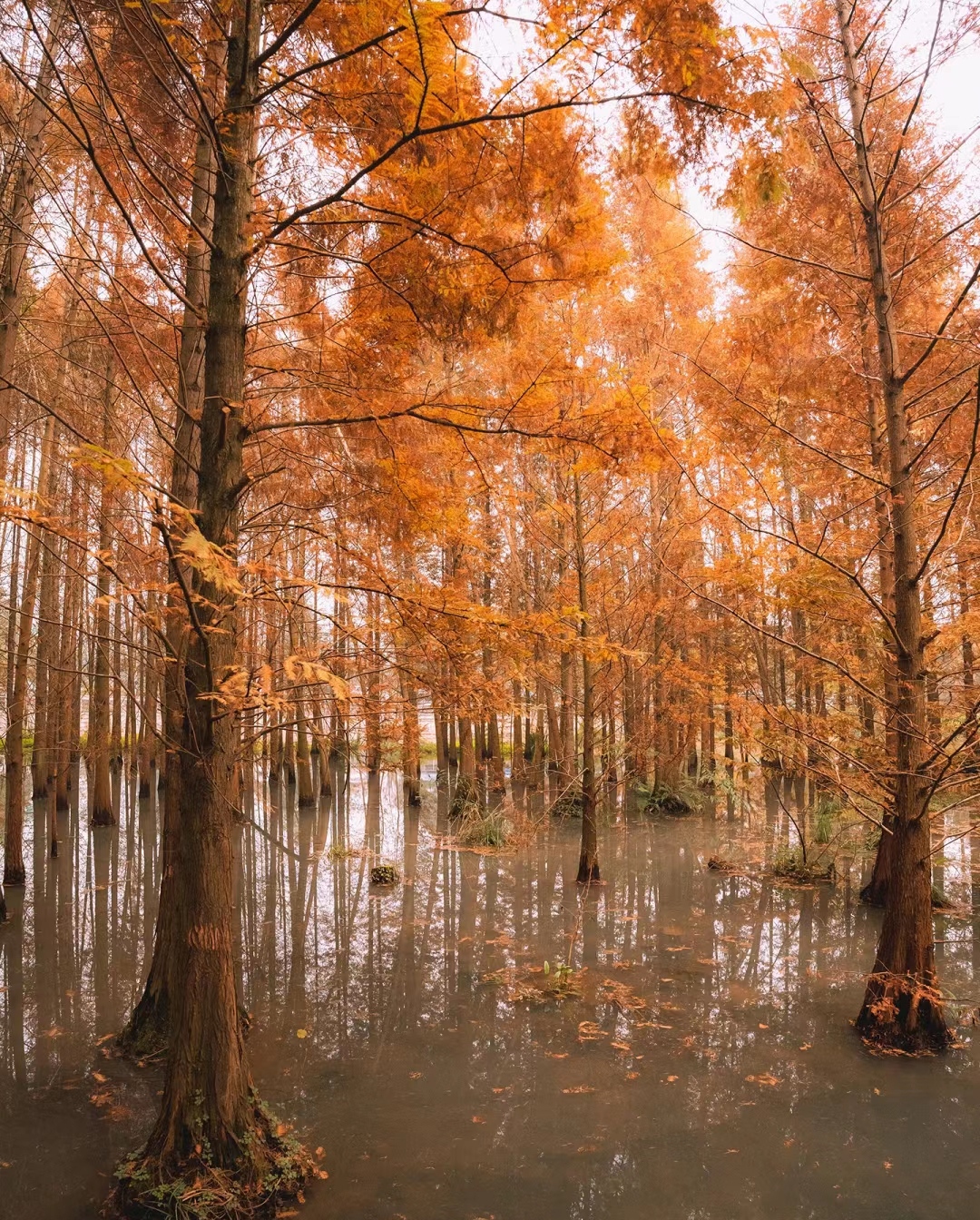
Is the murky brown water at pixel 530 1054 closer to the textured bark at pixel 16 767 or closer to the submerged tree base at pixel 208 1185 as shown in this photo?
the submerged tree base at pixel 208 1185

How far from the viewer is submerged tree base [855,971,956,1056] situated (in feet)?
18.2

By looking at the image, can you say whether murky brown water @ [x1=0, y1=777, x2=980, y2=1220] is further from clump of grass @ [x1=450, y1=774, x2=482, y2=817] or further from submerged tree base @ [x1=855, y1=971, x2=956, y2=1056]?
clump of grass @ [x1=450, y1=774, x2=482, y2=817]

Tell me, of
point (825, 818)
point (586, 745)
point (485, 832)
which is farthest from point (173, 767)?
point (825, 818)

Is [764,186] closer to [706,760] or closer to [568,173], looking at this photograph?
[568,173]

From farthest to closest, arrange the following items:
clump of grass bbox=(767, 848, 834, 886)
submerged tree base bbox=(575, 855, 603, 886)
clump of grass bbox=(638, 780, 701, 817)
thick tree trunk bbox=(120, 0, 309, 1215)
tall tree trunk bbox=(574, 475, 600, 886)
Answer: clump of grass bbox=(638, 780, 701, 817)
clump of grass bbox=(767, 848, 834, 886)
submerged tree base bbox=(575, 855, 603, 886)
tall tree trunk bbox=(574, 475, 600, 886)
thick tree trunk bbox=(120, 0, 309, 1215)

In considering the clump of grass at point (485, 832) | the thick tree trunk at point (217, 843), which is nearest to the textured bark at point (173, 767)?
the thick tree trunk at point (217, 843)

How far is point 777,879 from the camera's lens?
10688 mm

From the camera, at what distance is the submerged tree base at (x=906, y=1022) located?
555cm

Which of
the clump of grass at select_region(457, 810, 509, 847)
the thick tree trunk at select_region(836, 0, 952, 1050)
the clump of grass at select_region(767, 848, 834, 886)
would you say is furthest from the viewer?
the clump of grass at select_region(457, 810, 509, 847)

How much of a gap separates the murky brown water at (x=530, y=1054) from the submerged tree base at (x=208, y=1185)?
0.25 metres

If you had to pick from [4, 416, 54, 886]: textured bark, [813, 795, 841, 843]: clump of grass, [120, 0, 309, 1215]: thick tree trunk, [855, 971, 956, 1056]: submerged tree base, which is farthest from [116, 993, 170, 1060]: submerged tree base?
[813, 795, 841, 843]: clump of grass

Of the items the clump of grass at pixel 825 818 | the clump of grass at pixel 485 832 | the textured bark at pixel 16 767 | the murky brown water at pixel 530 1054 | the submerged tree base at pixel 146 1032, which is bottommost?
the murky brown water at pixel 530 1054

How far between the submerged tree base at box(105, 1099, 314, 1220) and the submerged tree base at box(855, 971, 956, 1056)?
440 centimetres

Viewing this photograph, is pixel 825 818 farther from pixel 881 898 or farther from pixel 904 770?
pixel 904 770
